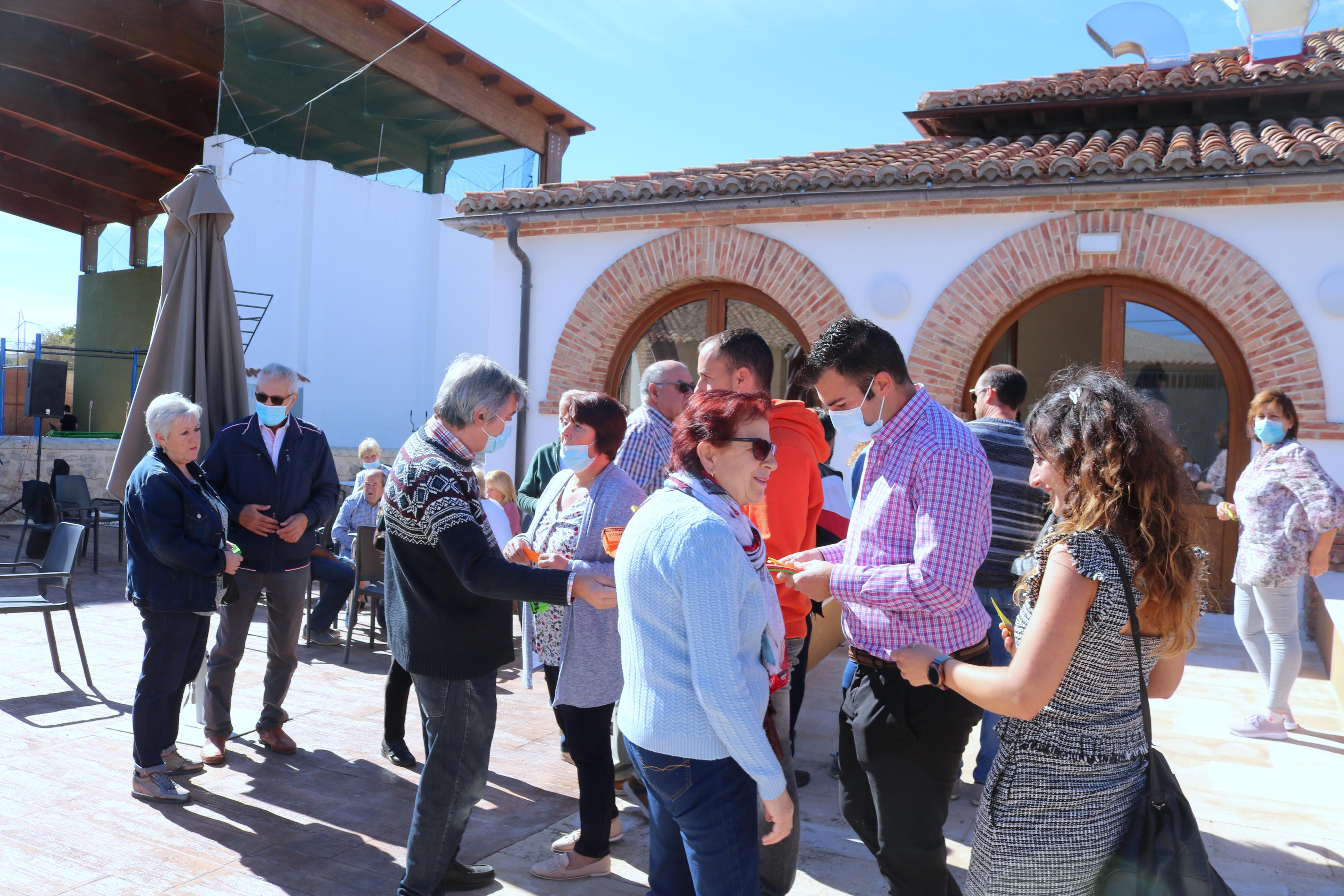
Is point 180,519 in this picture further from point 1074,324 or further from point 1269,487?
point 1074,324

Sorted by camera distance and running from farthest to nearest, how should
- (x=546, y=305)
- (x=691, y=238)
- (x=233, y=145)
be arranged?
1. (x=233, y=145)
2. (x=546, y=305)
3. (x=691, y=238)

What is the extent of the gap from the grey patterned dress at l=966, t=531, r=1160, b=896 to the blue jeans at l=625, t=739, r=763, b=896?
1.75 feet

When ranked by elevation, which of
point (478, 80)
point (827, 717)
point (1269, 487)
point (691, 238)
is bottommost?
point (827, 717)

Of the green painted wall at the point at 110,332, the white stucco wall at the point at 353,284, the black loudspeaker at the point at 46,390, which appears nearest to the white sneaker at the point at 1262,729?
the black loudspeaker at the point at 46,390

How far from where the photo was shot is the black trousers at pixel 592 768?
3375 mm

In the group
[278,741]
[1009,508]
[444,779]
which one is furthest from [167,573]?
[1009,508]

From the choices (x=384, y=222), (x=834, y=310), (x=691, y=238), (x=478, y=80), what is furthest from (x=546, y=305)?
(x=478, y=80)

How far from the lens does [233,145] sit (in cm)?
1614

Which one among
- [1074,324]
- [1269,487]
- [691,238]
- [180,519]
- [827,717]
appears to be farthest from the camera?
[1074,324]

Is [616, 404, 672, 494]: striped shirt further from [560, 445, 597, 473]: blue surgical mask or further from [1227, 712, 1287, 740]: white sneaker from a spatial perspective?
[1227, 712, 1287, 740]: white sneaker

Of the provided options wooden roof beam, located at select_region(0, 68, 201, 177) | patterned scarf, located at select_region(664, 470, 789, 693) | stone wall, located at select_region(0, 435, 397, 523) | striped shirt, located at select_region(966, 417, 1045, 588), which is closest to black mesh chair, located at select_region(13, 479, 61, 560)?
stone wall, located at select_region(0, 435, 397, 523)

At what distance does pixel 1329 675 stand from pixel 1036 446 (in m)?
5.74

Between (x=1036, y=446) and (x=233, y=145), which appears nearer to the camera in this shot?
(x=1036, y=446)

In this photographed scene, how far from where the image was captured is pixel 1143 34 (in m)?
10.5
